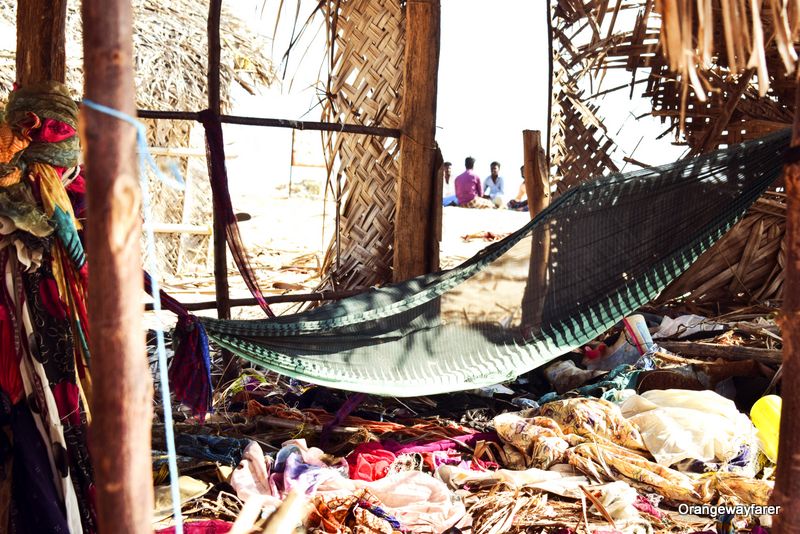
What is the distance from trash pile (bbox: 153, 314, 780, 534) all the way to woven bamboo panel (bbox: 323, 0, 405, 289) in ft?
2.06

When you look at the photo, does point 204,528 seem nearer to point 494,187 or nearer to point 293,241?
point 293,241

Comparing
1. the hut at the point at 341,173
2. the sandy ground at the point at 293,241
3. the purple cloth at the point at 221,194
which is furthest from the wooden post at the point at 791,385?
the sandy ground at the point at 293,241

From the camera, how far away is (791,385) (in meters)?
1.42

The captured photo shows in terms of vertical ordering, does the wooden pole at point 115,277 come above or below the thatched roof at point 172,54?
below

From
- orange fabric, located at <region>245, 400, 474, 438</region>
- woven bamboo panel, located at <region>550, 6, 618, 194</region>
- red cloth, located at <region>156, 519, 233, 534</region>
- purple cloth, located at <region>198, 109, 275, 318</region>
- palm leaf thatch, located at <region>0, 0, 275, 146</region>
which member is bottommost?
red cloth, located at <region>156, 519, 233, 534</region>

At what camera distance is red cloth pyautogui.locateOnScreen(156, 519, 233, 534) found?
2.08 metres

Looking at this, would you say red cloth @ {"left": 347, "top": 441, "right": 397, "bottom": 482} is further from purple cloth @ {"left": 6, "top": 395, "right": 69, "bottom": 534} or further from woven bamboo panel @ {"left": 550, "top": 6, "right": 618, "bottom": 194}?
woven bamboo panel @ {"left": 550, "top": 6, "right": 618, "bottom": 194}

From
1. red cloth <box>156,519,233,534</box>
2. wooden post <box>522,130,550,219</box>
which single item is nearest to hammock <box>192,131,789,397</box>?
wooden post <box>522,130,550,219</box>

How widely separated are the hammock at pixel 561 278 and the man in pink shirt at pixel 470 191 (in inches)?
263

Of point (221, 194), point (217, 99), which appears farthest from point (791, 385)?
point (217, 99)

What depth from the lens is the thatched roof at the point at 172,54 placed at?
585 centimetres

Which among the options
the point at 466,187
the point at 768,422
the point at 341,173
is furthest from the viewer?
the point at 466,187

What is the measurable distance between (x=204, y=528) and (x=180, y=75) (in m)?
4.96

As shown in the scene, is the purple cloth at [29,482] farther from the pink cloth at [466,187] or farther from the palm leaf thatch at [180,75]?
the pink cloth at [466,187]
